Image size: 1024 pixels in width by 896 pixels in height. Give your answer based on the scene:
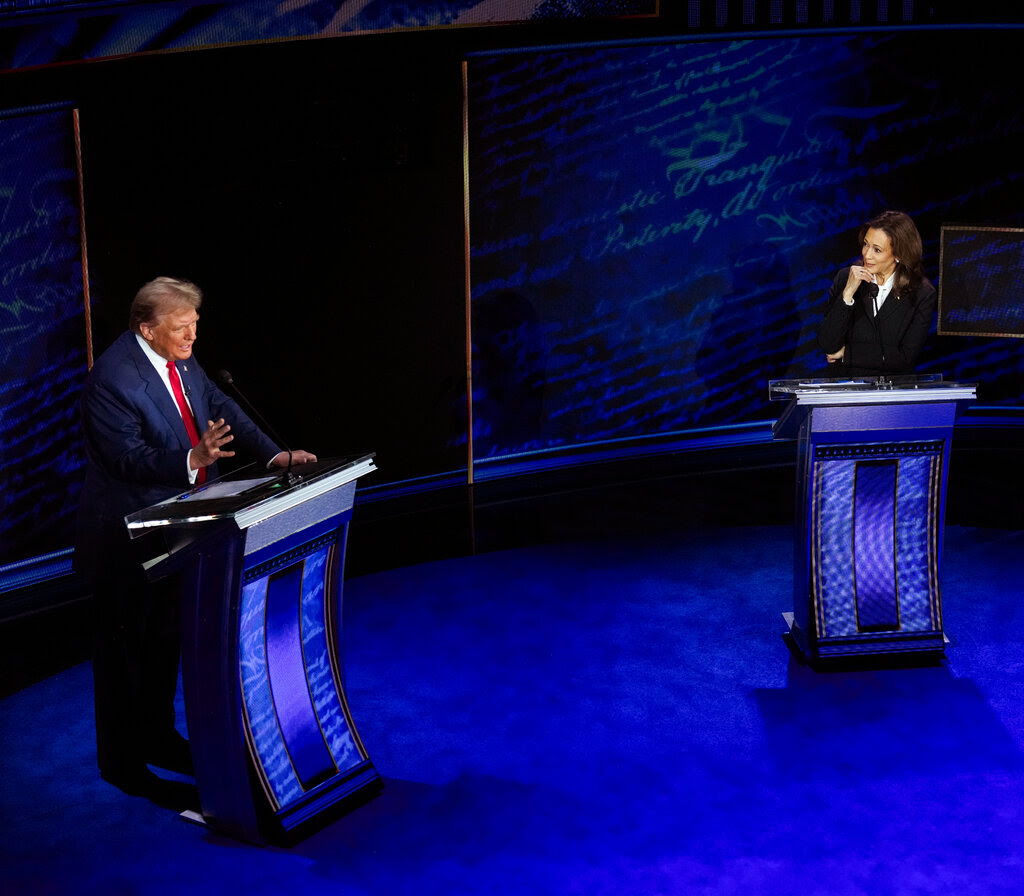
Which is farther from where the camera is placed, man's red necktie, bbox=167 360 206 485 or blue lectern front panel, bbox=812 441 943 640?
blue lectern front panel, bbox=812 441 943 640

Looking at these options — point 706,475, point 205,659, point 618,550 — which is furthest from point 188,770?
point 706,475

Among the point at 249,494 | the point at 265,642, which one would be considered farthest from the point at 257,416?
the point at 265,642

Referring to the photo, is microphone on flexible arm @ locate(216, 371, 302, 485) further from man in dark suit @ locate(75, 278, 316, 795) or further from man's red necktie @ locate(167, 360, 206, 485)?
man's red necktie @ locate(167, 360, 206, 485)

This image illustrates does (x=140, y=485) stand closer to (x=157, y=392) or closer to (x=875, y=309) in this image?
(x=157, y=392)

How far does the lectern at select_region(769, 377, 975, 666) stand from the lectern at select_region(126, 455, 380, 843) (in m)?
1.60

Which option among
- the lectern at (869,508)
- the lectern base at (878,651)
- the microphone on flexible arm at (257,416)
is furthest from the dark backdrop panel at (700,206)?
the microphone on flexible arm at (257,416)

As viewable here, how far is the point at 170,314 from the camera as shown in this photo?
316 cm

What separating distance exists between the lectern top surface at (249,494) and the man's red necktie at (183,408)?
226mm

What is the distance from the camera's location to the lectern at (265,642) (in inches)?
109

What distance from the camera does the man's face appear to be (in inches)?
124

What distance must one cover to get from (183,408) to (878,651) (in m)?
2.50

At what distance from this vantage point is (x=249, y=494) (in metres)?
2.84

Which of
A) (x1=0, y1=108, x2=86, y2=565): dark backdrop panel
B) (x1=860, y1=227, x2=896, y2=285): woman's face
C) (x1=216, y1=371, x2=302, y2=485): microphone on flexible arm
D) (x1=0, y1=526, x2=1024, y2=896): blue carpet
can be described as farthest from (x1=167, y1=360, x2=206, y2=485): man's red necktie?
(x1=860, y1=227, x2=896, y2=285): woman's face

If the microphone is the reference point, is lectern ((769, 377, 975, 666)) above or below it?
below
